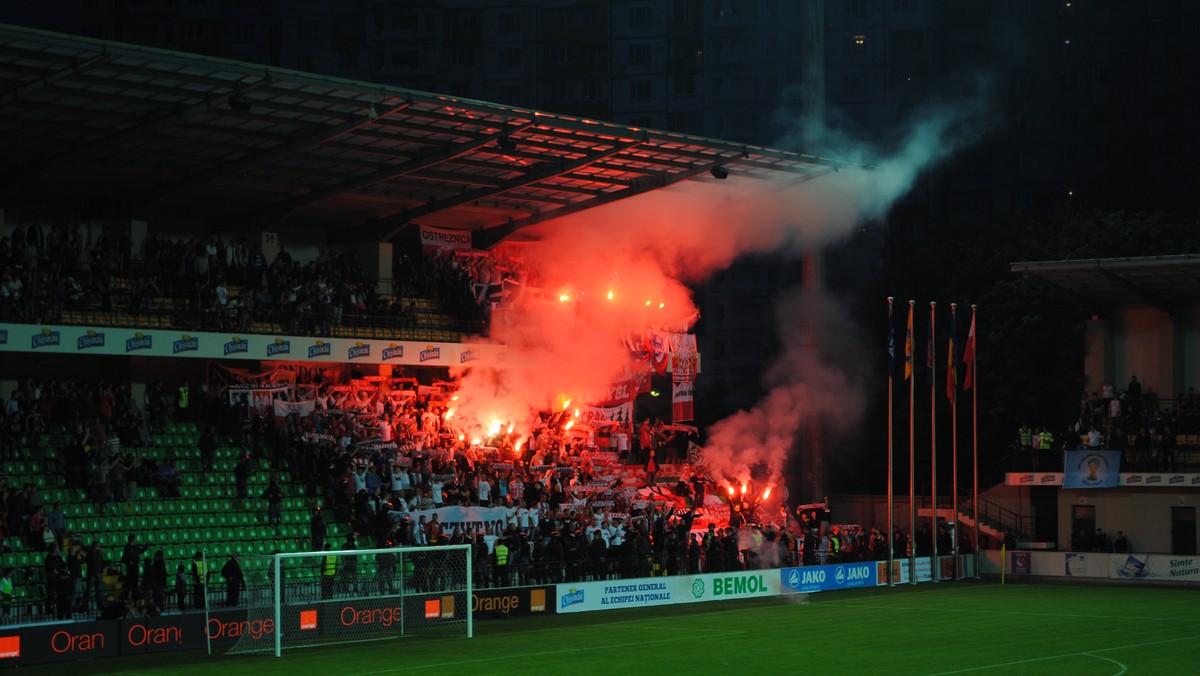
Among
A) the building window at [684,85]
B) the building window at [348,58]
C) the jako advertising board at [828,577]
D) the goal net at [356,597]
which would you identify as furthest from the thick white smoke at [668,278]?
the building window at [348,58]

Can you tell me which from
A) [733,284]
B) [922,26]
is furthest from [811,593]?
[922,26]

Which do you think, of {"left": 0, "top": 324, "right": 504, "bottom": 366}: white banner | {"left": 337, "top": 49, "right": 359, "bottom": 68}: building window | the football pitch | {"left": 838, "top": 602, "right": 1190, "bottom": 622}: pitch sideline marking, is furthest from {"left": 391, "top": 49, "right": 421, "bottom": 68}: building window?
{"left": 838, "top": 602, "right": 1190, "bottom": 622}: pitch sideline marking

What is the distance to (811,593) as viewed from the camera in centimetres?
3853

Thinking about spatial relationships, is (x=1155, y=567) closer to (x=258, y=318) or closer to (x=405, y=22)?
(x=258, y=318)

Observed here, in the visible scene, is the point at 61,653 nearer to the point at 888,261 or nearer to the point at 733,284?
the point at 888,261

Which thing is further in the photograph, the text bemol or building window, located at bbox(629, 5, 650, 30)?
building window, located at bbox(629, 5, 650, 30)

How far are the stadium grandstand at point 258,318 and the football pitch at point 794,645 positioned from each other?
9.24 feet

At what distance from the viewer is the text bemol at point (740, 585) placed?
3684 cm

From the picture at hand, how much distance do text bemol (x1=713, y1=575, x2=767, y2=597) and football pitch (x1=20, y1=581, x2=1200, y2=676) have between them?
74 cm

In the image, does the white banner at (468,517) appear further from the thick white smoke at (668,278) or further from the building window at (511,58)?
the building window at (511,58)

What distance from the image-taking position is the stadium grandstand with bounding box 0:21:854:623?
31.3 meters

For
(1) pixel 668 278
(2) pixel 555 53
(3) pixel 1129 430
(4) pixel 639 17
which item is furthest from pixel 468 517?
(4) pixel 639 17

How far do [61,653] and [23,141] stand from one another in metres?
15.2

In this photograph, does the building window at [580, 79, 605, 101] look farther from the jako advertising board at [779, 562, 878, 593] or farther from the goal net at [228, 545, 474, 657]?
the goal net at [228, 545, 474, 657]
